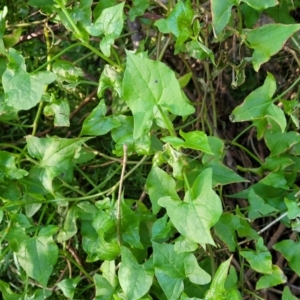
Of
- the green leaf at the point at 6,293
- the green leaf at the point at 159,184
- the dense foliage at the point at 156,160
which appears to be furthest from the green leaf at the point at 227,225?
the green leaf at the point at 6,293

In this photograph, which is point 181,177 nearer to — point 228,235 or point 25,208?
point 228,235

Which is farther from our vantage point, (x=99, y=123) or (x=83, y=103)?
(x=83, y=103)

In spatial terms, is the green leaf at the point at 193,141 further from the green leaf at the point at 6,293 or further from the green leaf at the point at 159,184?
the green leaf at the point at 6,293

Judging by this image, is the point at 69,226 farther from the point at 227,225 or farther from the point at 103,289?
the point at 227,225

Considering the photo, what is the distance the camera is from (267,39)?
66 centimetres

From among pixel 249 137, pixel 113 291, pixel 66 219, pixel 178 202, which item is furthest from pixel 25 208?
pixel 249 137

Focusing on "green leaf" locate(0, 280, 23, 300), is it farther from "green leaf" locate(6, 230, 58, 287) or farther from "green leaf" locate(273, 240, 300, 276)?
"green leaf" locate(273, 240, 300, 276)

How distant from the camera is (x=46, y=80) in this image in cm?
66

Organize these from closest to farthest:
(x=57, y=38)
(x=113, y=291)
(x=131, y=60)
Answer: (x=131, y=60), (x=113, y=291), (x=57, y=38)

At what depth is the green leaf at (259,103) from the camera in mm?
704

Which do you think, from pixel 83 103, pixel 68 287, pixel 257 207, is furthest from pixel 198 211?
pixel 83 103

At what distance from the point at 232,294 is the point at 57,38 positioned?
53 centimetres

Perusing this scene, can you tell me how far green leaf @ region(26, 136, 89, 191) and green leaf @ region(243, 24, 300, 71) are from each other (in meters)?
0.24

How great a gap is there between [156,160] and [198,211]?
10 centimetres
